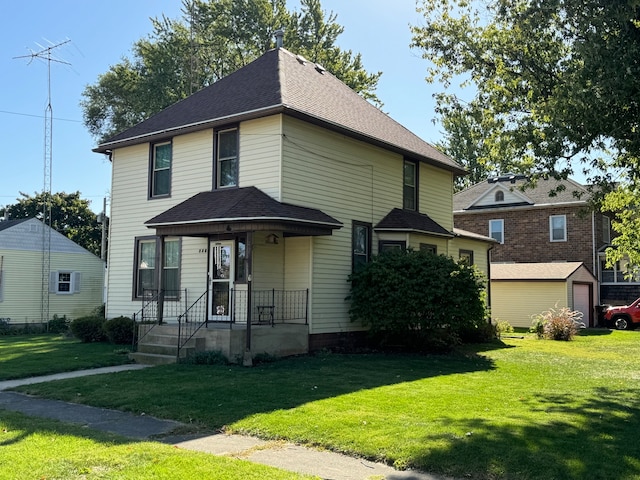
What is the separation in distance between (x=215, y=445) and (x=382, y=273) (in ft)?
29.2

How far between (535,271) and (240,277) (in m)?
18.6

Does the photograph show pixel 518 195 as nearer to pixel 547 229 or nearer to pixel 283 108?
pixel 547 229

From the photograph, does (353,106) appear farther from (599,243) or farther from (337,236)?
(599,243)

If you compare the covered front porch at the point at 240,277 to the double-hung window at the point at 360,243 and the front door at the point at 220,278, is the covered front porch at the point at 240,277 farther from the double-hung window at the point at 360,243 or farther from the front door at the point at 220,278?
the double-hung window at the point at 360,243

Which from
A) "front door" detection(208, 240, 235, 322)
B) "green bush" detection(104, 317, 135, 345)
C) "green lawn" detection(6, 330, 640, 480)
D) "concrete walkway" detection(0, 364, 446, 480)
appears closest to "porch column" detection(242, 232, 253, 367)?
"green lawn" detection(6, 330, 640, 480)

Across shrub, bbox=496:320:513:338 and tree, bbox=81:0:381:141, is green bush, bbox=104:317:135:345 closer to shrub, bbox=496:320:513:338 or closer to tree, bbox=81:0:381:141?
shrub, bbox=496:320:513:338

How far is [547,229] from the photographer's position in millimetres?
31516

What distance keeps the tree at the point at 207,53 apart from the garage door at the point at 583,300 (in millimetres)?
15667

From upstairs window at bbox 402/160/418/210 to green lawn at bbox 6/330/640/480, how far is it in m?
6.13

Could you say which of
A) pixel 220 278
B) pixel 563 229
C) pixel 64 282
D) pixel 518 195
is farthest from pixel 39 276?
pixel 563 229

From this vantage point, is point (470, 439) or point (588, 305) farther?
point (588, 305)

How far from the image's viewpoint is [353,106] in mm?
18547

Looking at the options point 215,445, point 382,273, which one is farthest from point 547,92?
point 215,445

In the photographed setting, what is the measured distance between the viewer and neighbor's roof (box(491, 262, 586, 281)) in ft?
90.1
